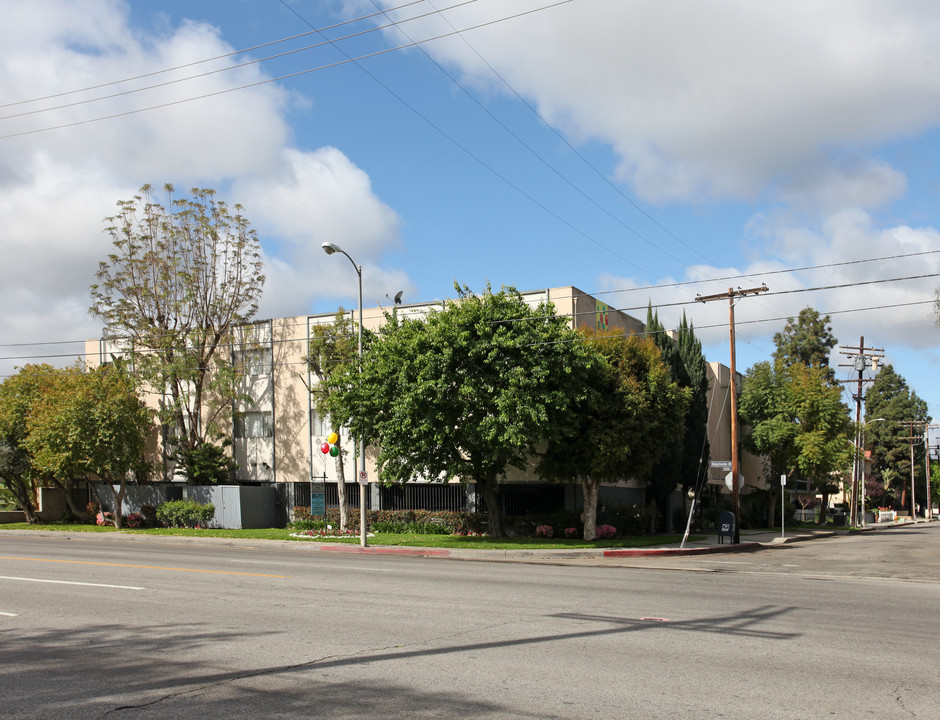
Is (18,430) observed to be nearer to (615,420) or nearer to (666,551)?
(615,420)

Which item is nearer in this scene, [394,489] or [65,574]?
[65,574]

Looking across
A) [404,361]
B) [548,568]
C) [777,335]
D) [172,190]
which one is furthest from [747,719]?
[777,335]

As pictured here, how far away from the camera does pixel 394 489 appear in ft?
111

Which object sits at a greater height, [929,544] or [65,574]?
[65,574]

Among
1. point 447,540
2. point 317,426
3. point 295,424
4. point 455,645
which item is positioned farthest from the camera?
point 295,424

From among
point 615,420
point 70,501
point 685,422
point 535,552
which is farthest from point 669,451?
point 70,501

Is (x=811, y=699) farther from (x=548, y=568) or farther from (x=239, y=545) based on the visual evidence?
(x=239, y=545)

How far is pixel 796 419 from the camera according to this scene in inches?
1698

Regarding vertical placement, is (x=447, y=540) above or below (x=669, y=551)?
above

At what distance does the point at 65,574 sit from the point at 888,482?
279 ft

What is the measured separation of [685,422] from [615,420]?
373 inches

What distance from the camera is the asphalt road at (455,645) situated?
662 centimetres

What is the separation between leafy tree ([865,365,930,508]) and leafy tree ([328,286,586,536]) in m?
66.2

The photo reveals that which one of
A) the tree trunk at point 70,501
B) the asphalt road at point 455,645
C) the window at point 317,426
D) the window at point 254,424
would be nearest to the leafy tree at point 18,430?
the tree trunk at point 70,501
